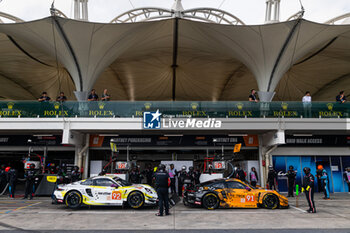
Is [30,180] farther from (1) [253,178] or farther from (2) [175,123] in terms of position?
(1) [253,178]

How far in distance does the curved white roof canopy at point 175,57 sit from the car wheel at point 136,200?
41.4 ft

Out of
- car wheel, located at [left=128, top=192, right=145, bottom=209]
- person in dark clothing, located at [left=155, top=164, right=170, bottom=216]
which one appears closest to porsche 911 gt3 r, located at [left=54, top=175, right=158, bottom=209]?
car wheel, located at [left=128, top=192, right=145, bottom=209]

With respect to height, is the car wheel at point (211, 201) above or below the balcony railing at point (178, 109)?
below

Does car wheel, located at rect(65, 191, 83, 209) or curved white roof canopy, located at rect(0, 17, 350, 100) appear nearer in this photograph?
A: car wheel, located at rect(65, 191, 83, 209)

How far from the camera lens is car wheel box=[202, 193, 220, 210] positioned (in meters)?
10.4

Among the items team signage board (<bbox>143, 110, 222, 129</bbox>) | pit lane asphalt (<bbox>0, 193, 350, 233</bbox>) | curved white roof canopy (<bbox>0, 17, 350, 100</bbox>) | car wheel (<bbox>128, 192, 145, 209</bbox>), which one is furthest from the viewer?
curved white roof canopy (<bbox>0, 17, 350, 100</bbox>)

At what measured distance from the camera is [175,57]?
90.0ft

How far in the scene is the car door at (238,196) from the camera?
10.5 meters

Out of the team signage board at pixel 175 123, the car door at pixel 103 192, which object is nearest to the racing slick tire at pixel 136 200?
the car door at pixel 103 192

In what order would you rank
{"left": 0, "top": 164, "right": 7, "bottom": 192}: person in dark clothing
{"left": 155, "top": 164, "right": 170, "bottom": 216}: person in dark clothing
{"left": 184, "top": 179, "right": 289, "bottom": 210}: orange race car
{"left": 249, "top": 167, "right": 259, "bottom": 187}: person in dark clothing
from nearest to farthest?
{"left": 155, "top": 164, "right": 170, "bottom": 216}: person in dark clothing, {"left": 184, "top": 179, "right": 289, "bottom": 210}: orange race car, {"left": 0, "top": 164, "right": 7, "bottom": 192}: person in dark clothing, {"left": 249, "top": 167, "right": 259, "bottom": 187}: person in dark clothing

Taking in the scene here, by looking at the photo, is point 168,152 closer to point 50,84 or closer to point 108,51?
point 108,51

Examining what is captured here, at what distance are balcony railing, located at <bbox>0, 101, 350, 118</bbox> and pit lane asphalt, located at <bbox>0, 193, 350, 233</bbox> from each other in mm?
5862

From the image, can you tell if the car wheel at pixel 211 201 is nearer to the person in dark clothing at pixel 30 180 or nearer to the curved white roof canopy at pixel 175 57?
the person in dark clothing at pixel 30 180

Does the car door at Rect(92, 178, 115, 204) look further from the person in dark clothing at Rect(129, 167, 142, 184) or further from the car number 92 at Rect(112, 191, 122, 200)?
the person in dark clothing at Rect(129, 167, 142, 184)
